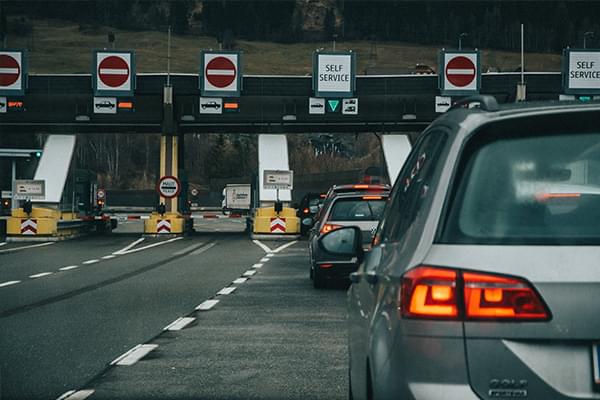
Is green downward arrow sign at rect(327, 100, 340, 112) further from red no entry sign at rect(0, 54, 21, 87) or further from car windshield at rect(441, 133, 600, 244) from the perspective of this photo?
car windshield at rect(441, 133, 600, 244)

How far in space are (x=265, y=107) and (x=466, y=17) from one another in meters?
156

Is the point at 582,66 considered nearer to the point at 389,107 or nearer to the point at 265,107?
the point at 389,107

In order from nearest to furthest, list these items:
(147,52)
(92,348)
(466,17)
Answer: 1. (92,348)
2. (147,52)
3. (466,17)

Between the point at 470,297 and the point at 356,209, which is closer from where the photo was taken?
the point at 470,297

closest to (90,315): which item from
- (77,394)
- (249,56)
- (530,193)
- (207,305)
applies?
(207,305)

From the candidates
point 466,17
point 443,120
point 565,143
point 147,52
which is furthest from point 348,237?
point 466,17

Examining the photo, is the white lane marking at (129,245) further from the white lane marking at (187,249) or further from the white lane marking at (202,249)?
the white lane marking at (202,249)

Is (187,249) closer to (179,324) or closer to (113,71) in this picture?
(113,71)

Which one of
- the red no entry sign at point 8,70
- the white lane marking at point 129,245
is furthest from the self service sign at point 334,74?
the red no entry sign at point 8,70

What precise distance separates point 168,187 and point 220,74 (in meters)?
4.60

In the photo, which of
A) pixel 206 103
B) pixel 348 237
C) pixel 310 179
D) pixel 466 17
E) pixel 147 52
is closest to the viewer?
pixel 348 237

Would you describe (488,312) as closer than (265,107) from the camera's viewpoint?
Yes

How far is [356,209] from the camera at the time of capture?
55.2 ft

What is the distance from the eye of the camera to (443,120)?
4.38 metres
